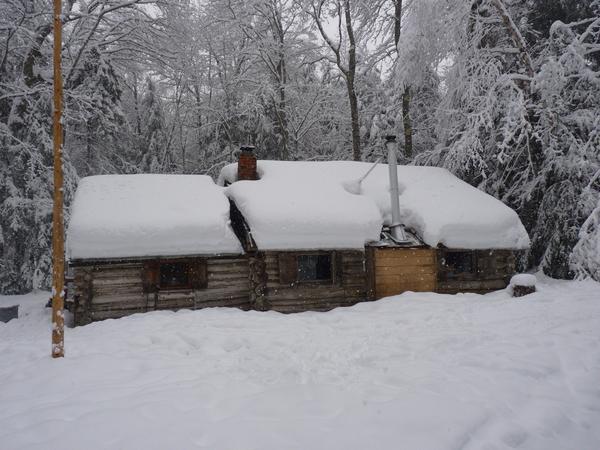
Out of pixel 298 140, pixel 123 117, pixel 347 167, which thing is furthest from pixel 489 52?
pixel 123 117

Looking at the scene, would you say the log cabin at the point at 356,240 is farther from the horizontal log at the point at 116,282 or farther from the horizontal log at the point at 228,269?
the horizontal log at the point at 116,282

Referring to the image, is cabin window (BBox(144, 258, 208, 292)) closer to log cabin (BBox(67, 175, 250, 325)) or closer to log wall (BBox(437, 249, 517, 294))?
log cabin (BBox(67, 175, 250, 325))

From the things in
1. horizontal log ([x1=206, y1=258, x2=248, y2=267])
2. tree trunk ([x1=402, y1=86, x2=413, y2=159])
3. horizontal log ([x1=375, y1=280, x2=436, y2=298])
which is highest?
tree trunk ([x1=402, y1=86, x2=413, y2=159])

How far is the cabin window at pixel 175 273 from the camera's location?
1037 centimetres

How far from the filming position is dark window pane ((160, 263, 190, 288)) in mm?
10406

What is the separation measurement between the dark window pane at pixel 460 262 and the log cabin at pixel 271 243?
0.03 metres

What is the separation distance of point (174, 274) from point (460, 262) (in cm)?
854

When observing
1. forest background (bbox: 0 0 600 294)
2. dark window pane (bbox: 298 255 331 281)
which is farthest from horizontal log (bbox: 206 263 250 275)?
forest background (bbox: 0 0 600 294)

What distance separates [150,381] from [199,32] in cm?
1944

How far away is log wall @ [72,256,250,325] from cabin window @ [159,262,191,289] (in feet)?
1.77

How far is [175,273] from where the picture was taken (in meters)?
10.5

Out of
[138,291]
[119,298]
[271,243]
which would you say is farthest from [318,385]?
[119,298]

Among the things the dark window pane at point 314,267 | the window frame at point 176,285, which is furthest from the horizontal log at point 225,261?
the dark window pane at point 314,267

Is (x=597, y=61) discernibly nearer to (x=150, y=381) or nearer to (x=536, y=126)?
(x=536, y=126)
